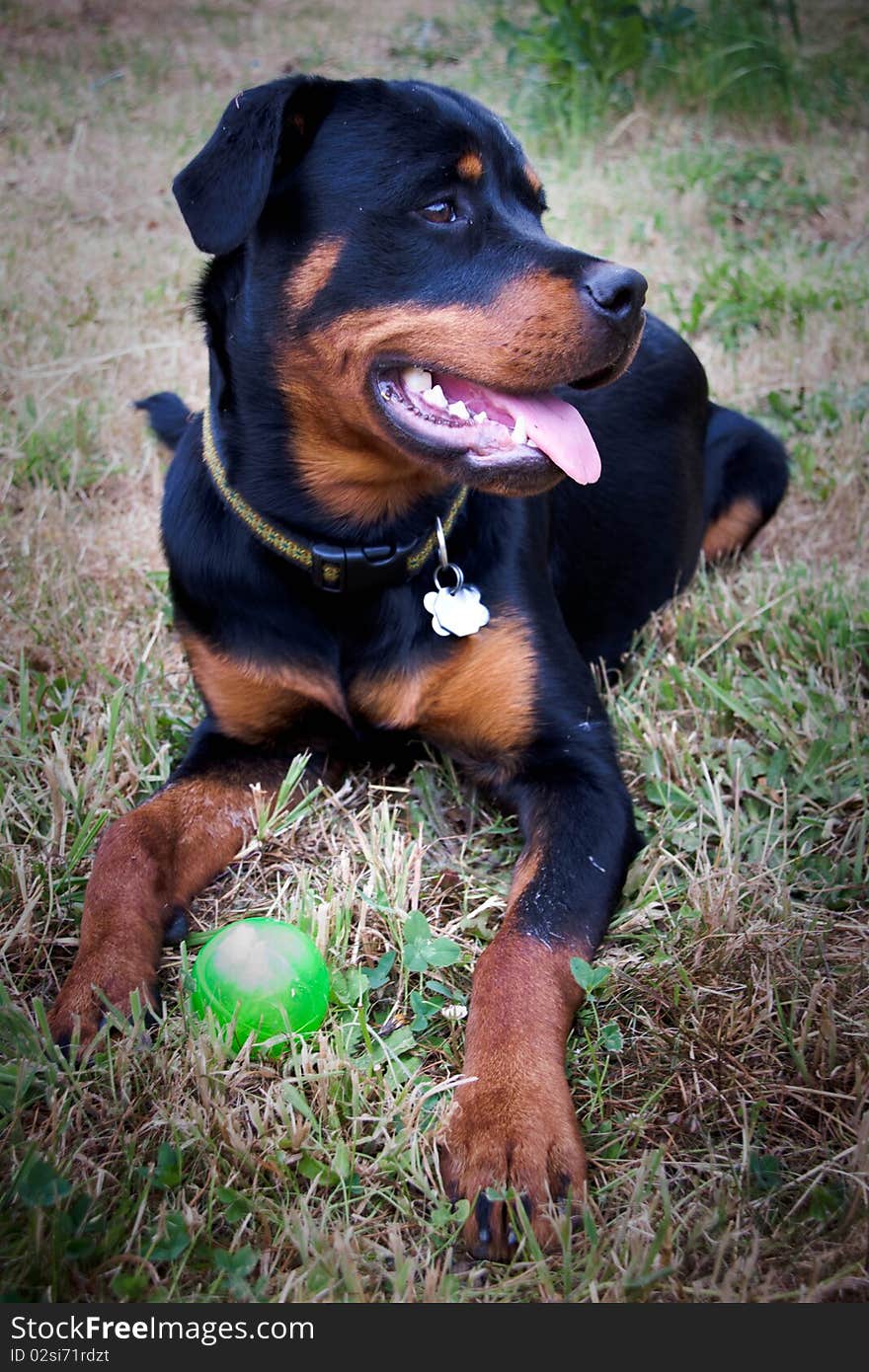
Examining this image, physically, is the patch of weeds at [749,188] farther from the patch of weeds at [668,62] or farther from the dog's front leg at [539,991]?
the dog's front leg at [539,991]

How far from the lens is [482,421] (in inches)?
91.0

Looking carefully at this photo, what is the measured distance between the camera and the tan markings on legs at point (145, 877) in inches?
80.4

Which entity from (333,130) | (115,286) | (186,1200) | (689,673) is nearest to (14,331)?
(115,286)

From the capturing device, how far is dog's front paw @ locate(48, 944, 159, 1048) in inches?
77.9

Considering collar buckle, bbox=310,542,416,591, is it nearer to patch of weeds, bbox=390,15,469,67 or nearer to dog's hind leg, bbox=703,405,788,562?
dog's hind leg, bbox=703,405,788,562

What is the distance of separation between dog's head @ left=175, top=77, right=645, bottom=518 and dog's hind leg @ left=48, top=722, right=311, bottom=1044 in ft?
2.59

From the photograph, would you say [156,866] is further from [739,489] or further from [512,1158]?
[739,489]

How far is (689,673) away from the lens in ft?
10.2

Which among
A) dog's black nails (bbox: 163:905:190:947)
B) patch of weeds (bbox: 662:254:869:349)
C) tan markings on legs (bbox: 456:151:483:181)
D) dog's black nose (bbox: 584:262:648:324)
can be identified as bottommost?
patch of weeds (bbox: 662:254:869:349)

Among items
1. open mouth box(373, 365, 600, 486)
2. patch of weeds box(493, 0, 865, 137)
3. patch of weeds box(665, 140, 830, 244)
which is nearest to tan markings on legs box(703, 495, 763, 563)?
open mouth box(373, 365, 600, 486)

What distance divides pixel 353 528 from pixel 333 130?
31.2 inches

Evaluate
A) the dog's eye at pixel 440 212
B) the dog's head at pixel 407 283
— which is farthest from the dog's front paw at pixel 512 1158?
the dog's eye at pixel 440 212

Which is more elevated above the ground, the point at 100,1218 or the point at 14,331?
the point at 100,1218

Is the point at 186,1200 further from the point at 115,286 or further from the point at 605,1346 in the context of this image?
the point at 115,286
